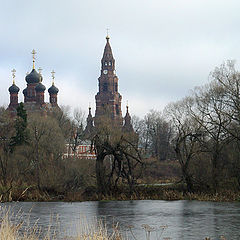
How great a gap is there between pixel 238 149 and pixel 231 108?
326cm

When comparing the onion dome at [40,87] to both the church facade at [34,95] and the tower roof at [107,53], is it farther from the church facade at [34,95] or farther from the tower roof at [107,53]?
the tower roof at [107,53]

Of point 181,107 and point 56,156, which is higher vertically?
point 181,107

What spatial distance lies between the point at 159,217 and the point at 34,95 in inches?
3192

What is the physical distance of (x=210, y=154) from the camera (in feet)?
125

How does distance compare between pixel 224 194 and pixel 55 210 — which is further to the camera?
pixel 224 194

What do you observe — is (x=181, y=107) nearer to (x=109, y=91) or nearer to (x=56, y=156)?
(x=56, y=156)

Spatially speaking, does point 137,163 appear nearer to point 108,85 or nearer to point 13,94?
point 13,94

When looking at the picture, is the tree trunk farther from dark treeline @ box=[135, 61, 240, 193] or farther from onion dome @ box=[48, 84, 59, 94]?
onion dome @ box=[48, 84, 59, 94]

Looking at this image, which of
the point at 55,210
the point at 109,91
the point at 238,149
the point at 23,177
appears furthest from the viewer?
the point at 109,91

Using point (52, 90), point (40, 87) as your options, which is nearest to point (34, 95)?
point (52, 90)

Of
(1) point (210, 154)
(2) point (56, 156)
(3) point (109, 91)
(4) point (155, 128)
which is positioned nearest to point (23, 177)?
(2) point (56, 156)

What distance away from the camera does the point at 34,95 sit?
333 feet

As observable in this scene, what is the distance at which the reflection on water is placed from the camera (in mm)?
17531

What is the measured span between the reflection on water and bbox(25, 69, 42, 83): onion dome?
69.7 metres
